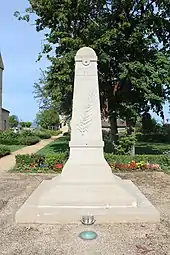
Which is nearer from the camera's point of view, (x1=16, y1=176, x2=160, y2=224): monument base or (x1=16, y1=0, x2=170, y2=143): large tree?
(x1=16, y1=176, x2=160, y2=224): monument base

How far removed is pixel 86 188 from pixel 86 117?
1.46 m

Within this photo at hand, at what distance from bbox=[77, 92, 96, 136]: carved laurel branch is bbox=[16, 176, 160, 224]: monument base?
114cm

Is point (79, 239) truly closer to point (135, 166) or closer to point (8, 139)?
point (135, 166)

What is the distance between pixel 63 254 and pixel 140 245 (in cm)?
109

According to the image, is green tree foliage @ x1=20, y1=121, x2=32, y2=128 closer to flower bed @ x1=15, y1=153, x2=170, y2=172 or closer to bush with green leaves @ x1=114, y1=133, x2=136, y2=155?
bush with green leaves @ x1=114, y1=133, x2=136, y2=155

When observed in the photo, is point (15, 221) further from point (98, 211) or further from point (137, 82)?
point (137, 82)

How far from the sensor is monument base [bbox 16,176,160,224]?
5086mm

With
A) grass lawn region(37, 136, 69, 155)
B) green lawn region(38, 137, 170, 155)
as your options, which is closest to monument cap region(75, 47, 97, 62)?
grass lawn region(37, 136, 69, 155)

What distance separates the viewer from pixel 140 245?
416 centimetres

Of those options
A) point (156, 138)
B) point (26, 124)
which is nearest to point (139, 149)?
point (156, 138)

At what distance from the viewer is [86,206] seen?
5254 mm

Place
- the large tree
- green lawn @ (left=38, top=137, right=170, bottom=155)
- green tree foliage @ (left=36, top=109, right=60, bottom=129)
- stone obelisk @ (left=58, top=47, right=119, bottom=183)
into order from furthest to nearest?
1. green tree foliage @ (left=36, top=109, right=60, bottom=129)
2. green lawn @ (left=38, top=137, right=170, bottom=155)
3. the large tree
4. stone obelisk @ (left=58, top=47, right=119, bottom=183)

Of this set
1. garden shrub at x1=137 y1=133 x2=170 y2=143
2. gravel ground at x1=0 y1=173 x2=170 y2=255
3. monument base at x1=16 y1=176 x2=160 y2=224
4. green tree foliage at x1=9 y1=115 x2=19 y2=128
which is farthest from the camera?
green tree foliage at x1=9 y1=115 x2=19 y2=128

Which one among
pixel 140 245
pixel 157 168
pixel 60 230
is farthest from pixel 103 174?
pixel 157 168
